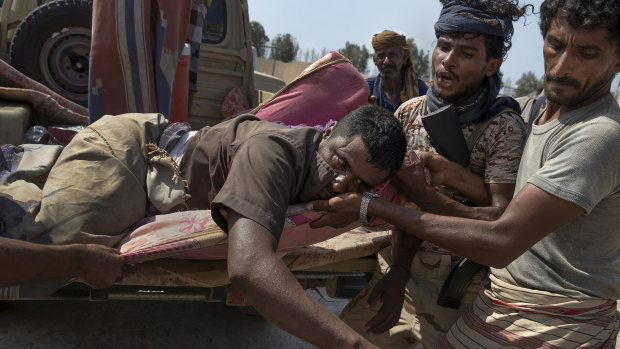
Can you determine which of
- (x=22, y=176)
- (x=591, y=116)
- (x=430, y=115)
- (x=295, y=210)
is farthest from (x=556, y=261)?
(x=22, y=176)

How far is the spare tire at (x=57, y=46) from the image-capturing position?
4020 mm

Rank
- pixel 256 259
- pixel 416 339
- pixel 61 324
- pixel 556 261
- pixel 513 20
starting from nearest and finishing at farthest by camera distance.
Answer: pixel 256 259, pixel 556 261, pixel 513 20, pixel 416 339, pixel 61 324

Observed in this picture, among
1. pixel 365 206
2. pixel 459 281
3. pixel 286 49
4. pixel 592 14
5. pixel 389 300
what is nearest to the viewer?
pixel 592 14

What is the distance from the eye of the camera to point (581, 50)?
5.48 feet

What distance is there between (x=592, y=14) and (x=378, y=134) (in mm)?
845

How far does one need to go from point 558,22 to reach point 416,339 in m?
1.58

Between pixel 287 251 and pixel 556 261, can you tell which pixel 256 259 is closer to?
pixel 287 251

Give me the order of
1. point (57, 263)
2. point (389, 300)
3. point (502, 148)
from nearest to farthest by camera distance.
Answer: point (57, 263), point (502, 148), point (389, 300)

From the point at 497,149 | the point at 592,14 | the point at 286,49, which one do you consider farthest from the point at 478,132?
the point at 286,49

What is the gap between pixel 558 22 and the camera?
1726 mm

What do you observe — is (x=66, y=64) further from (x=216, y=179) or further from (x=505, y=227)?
(x=505, y=227)

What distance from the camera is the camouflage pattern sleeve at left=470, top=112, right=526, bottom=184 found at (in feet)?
6.55

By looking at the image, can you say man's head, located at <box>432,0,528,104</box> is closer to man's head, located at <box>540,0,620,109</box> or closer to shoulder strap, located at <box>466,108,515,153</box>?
shoulder strap, located at <box>466,108,515,153</box>

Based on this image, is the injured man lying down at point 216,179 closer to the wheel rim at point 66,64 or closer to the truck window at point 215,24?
the wheel rim at point 66,64
